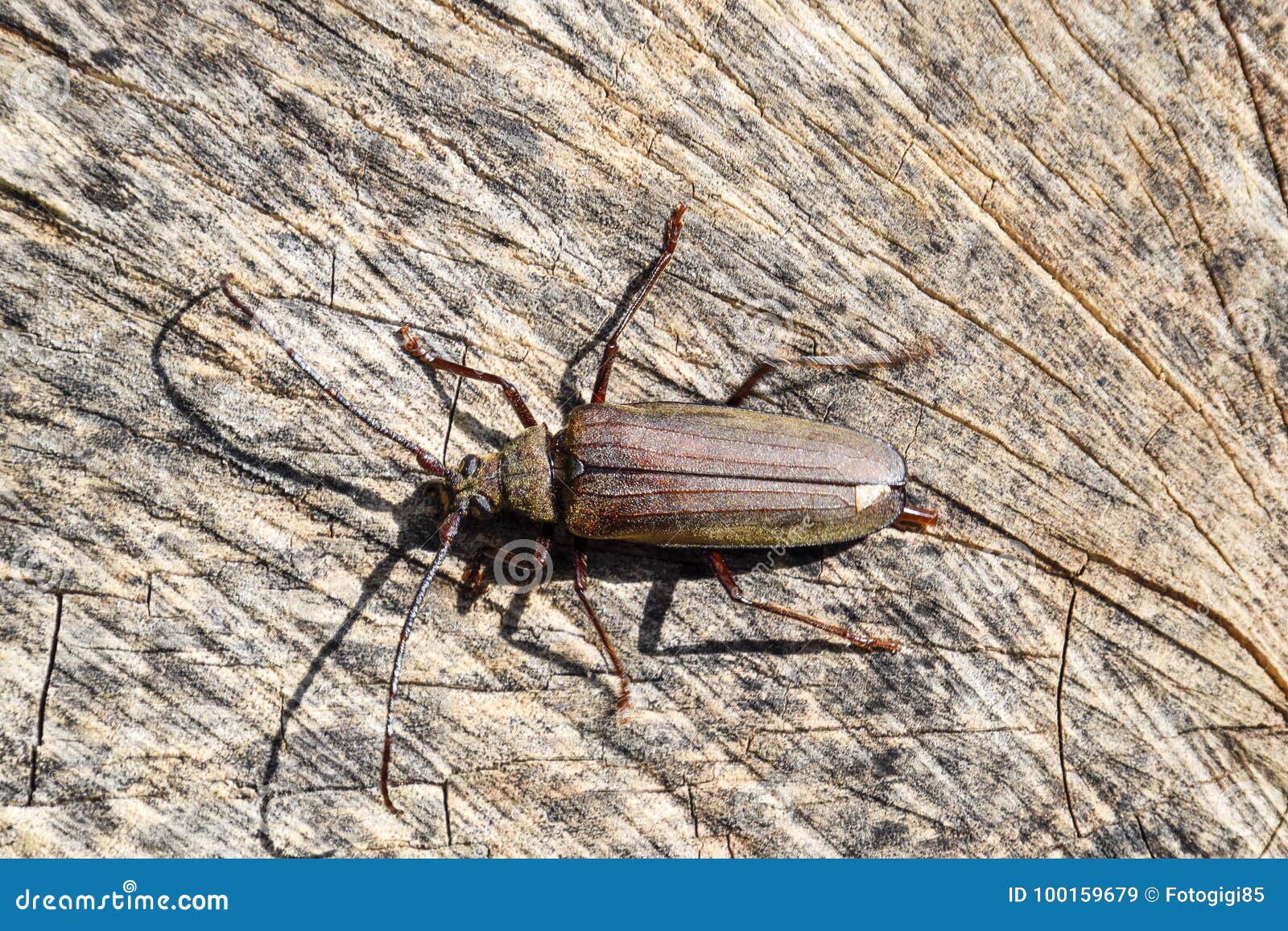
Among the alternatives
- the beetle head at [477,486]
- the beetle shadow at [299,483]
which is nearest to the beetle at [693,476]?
the beetle head at [477,486]

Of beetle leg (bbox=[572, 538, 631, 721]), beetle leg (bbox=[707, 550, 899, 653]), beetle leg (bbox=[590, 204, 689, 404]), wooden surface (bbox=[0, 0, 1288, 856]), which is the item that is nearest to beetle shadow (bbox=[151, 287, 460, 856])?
wooden surface (bbox=[0, 0, 1288, 856])

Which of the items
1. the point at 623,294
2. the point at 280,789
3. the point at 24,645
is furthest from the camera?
the point at 623,294

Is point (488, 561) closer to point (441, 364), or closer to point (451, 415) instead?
point (451, 415)

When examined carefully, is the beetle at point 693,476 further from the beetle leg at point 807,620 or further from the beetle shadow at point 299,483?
the beetle shadow at point 299,483

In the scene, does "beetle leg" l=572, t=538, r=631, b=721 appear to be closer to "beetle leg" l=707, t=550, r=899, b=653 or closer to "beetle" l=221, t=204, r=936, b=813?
"beetle" l=221, t=204, r=936, b=813

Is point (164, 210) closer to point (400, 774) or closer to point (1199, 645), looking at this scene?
point (400, 774)

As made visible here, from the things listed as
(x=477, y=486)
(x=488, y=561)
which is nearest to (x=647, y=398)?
(x=477, y=486)

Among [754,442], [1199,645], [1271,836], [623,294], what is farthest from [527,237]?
[1271,836]

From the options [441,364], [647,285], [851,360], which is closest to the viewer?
[441,364]
